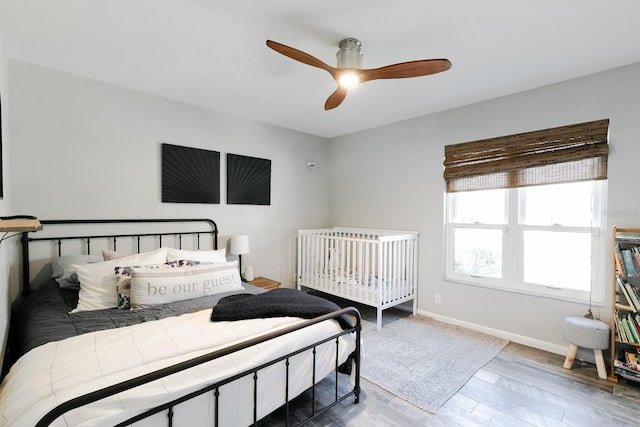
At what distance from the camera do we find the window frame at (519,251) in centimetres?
249

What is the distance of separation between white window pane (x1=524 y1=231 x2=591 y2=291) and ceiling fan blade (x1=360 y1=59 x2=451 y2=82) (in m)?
2.03


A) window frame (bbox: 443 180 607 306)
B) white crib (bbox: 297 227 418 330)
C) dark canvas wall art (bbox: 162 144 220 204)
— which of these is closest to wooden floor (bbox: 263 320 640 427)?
window frame (bbox: 443 180 607 306)

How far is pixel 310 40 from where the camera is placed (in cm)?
200

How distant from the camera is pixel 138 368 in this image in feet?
4.02

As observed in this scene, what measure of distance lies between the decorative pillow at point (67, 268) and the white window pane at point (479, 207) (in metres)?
3.55

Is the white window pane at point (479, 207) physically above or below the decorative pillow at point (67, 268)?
above

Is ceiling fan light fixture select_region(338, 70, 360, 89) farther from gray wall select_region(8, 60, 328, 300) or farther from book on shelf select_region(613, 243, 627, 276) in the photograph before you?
book on shelf select_region(613, 243, 627, 276)

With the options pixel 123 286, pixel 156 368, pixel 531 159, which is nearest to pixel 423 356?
pixel 531 159

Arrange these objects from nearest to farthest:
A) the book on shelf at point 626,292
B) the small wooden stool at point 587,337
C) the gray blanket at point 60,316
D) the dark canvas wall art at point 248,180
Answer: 1. the gray blanket at point 60,316
2. the book on shelf at point 626,292
3. the small wooden stool at point 587,337
4. the dark canvas wall art at point 248,180

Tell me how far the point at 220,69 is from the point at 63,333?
6.77 ft

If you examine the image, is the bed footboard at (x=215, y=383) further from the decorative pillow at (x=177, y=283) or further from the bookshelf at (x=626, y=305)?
the bookshelf at (x=626, y=305)

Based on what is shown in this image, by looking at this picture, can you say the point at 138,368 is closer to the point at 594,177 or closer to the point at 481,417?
the point at 481,417

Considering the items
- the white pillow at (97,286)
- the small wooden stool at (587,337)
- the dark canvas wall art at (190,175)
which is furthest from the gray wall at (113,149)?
the small wooden stool at (587,337)

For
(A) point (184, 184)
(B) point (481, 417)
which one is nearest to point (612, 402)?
(B) point (481, 417)
